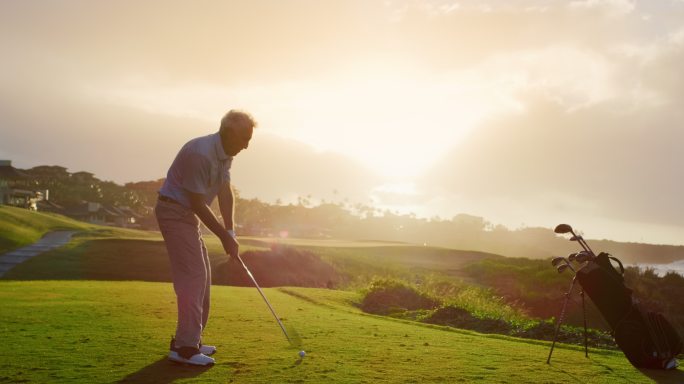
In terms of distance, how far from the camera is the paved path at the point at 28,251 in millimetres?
39597

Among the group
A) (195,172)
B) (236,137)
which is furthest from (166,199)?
(236,137)

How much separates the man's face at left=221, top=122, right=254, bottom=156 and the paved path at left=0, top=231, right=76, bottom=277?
3454 cm

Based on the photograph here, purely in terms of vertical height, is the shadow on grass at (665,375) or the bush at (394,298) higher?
the shadow on grass at (665,375)

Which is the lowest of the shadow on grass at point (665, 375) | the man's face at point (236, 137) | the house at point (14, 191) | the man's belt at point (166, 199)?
the shadow on grass at point (665, 375)

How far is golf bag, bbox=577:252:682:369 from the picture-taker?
7723mm

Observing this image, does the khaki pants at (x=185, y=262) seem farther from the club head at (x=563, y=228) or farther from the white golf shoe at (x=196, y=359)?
the club head at (x=563, y=228)

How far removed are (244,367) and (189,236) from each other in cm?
170

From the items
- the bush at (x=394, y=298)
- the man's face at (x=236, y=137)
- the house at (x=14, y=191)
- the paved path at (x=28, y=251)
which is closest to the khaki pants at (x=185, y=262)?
the man's face at (x=236, y=137)

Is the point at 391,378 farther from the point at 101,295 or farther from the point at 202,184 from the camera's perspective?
the point at 101,295

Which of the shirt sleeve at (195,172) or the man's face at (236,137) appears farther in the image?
the man's face at (236,137)

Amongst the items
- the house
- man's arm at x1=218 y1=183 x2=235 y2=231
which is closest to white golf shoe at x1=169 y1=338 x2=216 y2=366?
man's arm at x1=218 y1=183 x2=235 y2=231

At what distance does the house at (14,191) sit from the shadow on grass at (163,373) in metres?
120

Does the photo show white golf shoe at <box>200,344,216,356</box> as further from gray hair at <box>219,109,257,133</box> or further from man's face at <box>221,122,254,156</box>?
gray hair at <box>219,109,257,133</box>

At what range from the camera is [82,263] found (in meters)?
41.6
